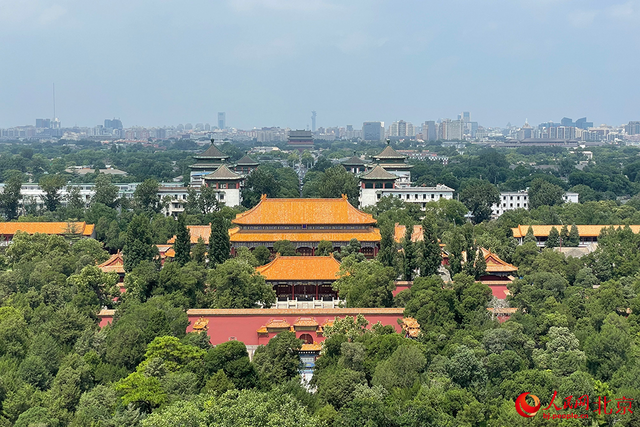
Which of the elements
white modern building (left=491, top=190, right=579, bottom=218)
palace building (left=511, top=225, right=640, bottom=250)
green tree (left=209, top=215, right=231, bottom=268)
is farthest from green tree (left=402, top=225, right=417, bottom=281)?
white modern building (left=491, top=190, right=579, bottom=218)

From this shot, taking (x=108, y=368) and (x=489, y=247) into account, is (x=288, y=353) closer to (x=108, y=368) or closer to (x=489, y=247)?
(x=108, y=368)

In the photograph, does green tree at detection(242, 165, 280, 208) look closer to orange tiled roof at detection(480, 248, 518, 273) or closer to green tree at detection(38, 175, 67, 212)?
green tree at detection(38, 175, 67, 212)

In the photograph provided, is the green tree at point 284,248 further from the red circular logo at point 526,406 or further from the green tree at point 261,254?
the red circular logo at point 526,406

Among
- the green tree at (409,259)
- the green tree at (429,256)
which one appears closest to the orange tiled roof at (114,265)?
the green tree at (409,259)

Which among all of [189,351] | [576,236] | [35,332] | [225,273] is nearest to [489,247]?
[576,236]

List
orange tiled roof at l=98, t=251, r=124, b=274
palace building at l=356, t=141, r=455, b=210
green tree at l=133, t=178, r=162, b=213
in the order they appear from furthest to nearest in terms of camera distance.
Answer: palace building at l=356, t=141, r=455, b=210 → green tree at l=133, t=178, r=162, b=213 → orange tiled roof at l=98, t=251, r=124, b=274

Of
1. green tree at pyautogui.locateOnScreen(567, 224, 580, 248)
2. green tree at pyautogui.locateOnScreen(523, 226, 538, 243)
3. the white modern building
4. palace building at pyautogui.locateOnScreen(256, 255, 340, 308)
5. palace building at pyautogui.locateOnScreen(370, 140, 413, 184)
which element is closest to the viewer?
palace building at pyautogui.locateOnScreen(256, 255, 340, 308)

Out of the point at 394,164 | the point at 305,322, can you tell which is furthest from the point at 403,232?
the point at 394,164
